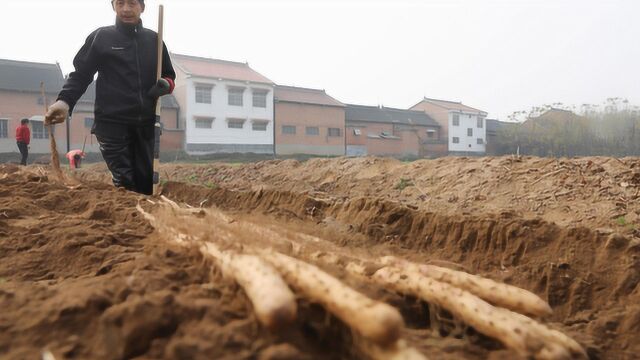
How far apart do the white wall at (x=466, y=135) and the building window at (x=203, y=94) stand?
23699mm

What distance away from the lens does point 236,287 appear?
1469 mm

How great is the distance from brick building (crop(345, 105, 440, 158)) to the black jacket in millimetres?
31874

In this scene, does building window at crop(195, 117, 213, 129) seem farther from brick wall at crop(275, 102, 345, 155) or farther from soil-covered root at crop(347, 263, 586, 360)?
soil-covered root at crop(347, 263, 586, 360)

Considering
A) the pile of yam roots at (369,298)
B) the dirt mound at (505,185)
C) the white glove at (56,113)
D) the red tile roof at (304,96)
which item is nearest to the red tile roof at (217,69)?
the red tile roof at (304,96)

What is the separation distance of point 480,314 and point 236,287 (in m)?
0.78

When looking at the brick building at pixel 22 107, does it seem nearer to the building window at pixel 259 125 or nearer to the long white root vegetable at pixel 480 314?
the building window at pixel 259 125

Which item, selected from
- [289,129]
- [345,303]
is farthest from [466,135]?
[345,303]

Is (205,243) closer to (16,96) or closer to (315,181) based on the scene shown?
(315,181)

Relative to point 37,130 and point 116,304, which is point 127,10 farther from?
point 37,130

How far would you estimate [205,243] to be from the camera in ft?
5.99

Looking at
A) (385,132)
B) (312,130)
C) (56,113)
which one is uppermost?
(385,132)

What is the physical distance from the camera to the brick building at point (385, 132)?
36.9 meters

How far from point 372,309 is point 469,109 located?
47422 millimetres

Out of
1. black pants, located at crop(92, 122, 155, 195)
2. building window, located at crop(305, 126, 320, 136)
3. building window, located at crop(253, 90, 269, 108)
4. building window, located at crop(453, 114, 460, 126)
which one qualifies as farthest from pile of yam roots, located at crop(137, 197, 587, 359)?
building window, located at crop(453, 114, 460, 126)
